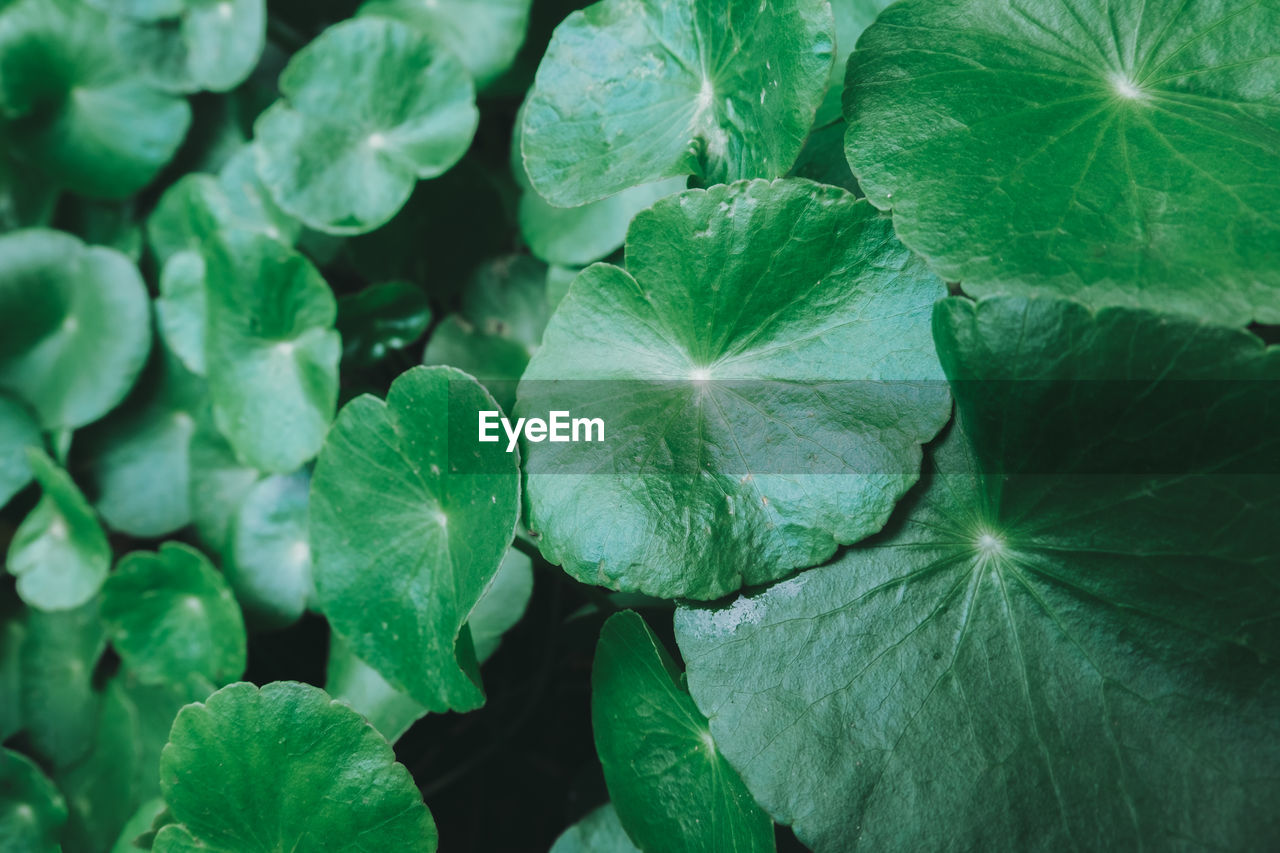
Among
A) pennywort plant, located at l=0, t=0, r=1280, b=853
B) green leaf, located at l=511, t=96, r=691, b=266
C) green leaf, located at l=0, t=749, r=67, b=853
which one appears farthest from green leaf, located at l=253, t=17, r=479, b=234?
green leaf, located at l=0, t=749, r=67, b=853

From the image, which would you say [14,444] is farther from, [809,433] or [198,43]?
[809,433]

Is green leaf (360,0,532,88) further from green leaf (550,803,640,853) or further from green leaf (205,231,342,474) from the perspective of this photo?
green leaf (550,803,640,853)

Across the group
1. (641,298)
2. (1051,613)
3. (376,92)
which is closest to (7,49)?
(376,92)

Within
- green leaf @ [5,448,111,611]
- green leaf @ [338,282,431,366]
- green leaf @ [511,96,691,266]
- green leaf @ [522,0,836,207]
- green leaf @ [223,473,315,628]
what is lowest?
green leaf @ [5,448,111,611]

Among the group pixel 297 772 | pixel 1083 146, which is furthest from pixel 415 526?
pixel 1083 146

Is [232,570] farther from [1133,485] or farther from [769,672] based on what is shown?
[1133,485]

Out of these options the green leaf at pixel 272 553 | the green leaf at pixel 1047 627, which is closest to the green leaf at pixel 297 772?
the green leaf at pixel 1047 627
